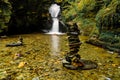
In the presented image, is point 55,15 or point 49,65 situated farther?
point 55,15

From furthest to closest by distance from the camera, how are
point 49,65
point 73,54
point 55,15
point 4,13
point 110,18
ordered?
point 55,15
point 4,13
point 110,18
point 49,65
point 73,54

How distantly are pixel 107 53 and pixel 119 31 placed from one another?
205 cm

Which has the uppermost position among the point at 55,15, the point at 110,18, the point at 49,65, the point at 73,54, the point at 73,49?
the point at 55,15

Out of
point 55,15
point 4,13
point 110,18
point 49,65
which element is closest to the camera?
point 49,65

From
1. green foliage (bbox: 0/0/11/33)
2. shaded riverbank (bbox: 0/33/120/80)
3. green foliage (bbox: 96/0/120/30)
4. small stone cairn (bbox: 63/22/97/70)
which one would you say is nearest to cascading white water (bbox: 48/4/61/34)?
green foliage (bbox: 0/0/11/33)

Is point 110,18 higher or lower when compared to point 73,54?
higher

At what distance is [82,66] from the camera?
947 centimetres

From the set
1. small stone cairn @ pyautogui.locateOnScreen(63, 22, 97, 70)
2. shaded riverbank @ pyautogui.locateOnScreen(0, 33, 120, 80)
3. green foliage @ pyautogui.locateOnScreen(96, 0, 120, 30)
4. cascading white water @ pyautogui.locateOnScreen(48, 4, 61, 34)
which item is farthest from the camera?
cascading white water @ pyautogui.locateOnScreen(48, 4, 61, 34)

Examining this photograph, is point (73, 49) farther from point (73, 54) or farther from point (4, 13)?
point (4, 13)

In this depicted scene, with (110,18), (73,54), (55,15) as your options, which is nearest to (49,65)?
(73,54)

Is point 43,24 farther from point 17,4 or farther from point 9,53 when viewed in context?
point 9,53

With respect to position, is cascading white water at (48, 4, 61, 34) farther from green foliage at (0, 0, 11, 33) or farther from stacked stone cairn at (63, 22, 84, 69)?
stacked stone cairn at (63, 22, 84, 69)

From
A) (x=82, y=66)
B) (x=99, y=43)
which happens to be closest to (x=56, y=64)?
(x=82, y=66)

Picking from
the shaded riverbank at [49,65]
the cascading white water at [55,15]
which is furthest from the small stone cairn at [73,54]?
the cascading white water at [55,15]
